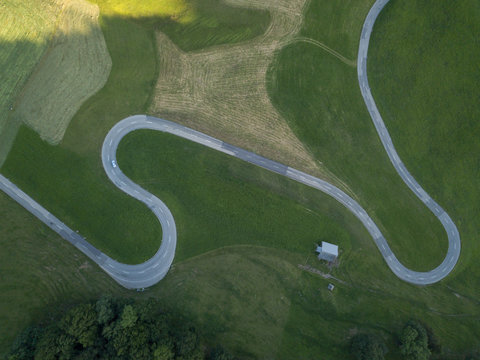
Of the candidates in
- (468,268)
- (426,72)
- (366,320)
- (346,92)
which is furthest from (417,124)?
(366,320)

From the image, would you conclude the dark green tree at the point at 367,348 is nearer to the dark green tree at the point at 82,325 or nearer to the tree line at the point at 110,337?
the tree line at the point at 110,337

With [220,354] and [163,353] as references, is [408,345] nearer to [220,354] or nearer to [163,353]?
[220,354]

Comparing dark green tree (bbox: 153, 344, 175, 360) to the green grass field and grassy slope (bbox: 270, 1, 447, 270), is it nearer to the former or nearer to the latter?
the green grass field

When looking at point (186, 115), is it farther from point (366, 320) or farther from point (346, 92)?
point (366, 320)

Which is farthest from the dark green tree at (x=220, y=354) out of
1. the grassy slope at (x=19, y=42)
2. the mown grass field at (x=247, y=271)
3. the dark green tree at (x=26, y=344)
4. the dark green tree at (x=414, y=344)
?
the grassy slope at (x=19, y=42)

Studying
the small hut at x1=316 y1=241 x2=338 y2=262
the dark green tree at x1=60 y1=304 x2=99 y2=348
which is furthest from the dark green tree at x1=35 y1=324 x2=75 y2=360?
the small hut at x1=316 y1=241 x2=338 y2=262

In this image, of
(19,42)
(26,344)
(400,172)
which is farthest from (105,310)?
(400,172)
